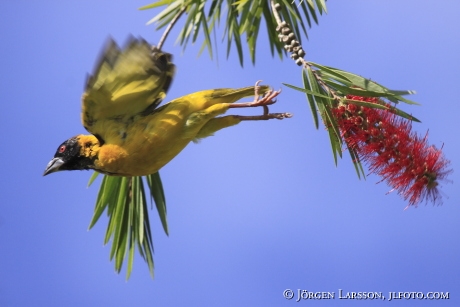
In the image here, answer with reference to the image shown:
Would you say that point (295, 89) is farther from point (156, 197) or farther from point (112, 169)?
point (156, 197)

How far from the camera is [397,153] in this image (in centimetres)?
289

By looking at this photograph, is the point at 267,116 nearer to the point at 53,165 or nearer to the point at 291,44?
the point at 291,44

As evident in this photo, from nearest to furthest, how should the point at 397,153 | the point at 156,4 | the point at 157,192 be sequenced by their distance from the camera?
the point at 397,153 → the point at 156,4 → the point at 157,192

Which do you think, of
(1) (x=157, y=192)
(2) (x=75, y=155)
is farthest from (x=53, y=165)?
(1) (x=157, y=192)

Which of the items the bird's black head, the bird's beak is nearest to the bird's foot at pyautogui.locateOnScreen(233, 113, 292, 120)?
the bird's black head

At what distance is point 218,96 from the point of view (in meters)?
3.46

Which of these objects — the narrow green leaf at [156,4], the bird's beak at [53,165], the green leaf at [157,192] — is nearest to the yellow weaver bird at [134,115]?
the bird's beak at [53,165]

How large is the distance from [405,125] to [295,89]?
0.51 metres

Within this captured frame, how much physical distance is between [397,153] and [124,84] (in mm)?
1245

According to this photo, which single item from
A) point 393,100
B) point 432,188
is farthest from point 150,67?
point 432,188

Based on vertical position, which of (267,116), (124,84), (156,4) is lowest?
(267,116)

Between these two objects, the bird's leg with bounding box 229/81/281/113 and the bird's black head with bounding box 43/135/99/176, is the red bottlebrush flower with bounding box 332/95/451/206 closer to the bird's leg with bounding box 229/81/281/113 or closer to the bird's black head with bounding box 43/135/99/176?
the bird's leg with bounding box 229/81/281/113

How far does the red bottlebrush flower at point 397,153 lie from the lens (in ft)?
9.37

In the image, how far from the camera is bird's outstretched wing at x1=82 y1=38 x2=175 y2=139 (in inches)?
120
